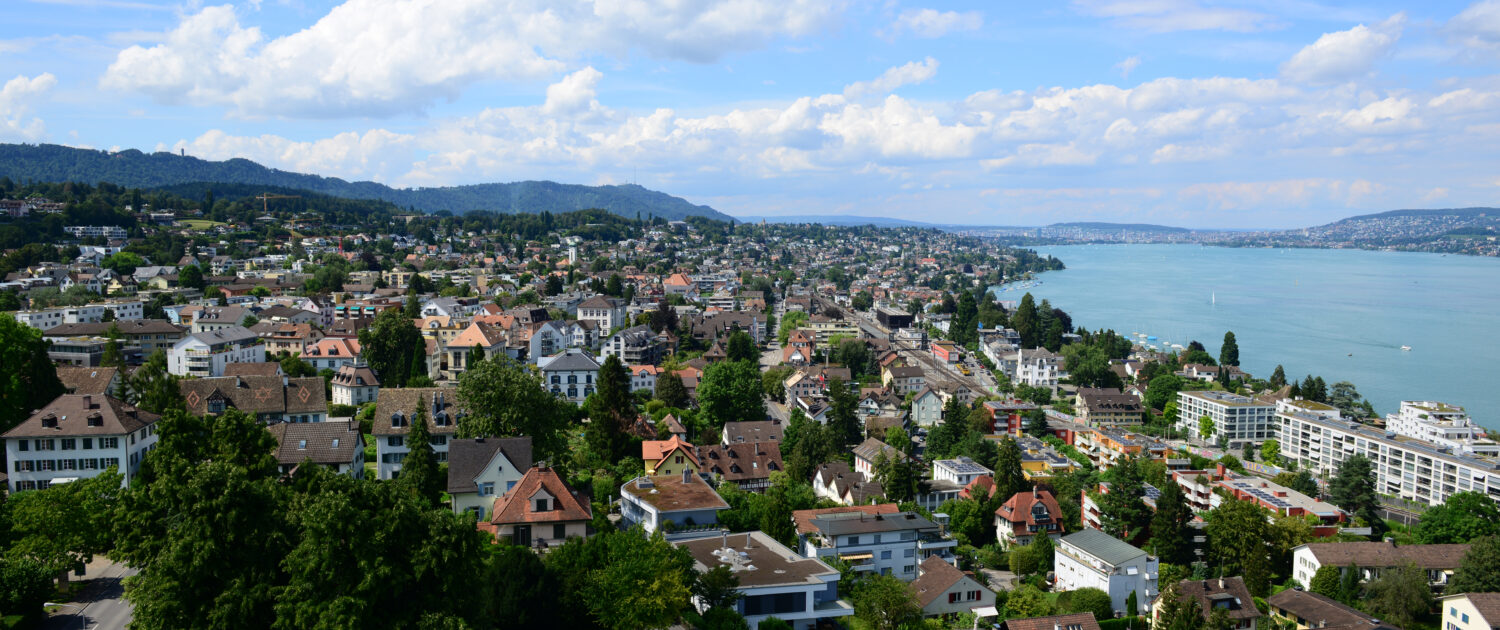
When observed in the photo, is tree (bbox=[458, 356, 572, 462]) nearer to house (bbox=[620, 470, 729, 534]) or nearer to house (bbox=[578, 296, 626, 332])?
house (bbox=[620, 470, 729, 534])

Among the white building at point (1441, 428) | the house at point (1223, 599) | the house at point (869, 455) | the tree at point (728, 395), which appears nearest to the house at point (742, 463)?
the house at point (869, 455)

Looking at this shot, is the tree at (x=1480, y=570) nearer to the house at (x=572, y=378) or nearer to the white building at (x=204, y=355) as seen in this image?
the house at (x=572, y=378)

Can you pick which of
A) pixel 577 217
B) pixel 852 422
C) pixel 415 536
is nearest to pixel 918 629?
pixel 415 536

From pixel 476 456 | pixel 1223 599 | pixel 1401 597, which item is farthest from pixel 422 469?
pixel 1401 597

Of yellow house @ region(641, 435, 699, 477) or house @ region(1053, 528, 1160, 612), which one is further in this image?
yellow house @ region(641, 435, 699, 477)

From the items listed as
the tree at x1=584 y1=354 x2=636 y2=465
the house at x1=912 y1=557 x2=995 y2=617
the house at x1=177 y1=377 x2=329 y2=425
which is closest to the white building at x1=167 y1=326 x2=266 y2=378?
the house at x1=177 y1=377 x2=329 y2=425

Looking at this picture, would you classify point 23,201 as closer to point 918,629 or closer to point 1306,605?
point 918,629

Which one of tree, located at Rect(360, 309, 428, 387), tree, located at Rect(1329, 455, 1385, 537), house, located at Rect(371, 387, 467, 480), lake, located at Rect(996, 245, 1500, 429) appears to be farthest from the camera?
lake, located at Rect(996, 245, 1500, 429)

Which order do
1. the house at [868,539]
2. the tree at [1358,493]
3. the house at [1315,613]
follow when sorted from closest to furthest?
the house at [1315,613] < the house at [868,539] < the tree at [1358,493]
